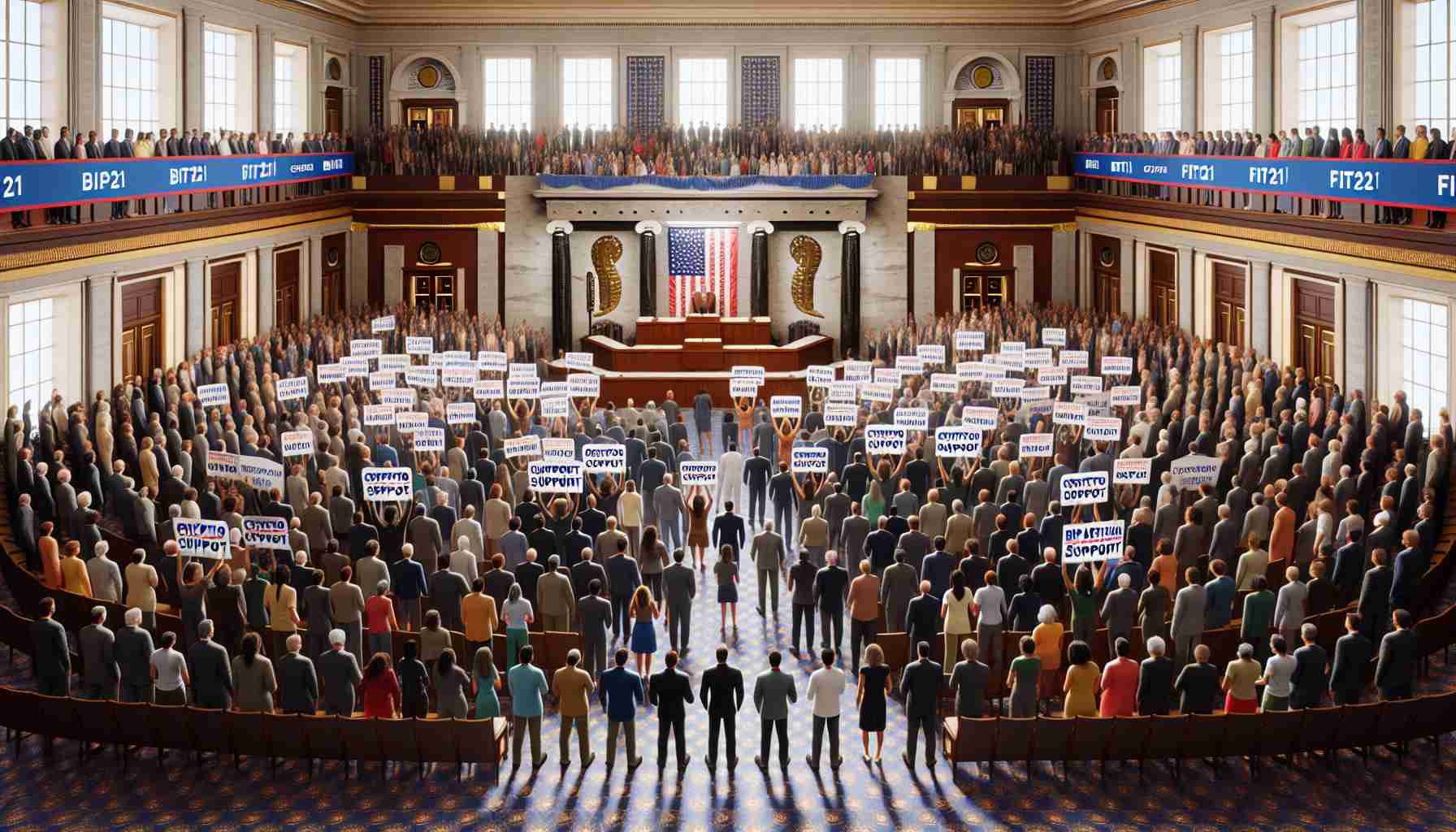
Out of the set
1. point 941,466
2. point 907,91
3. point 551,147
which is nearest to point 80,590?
point 941,466

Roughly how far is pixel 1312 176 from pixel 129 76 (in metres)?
22.3

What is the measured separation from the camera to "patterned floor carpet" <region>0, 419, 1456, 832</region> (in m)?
12.1

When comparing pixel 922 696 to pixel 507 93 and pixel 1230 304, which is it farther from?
pixel 507 93

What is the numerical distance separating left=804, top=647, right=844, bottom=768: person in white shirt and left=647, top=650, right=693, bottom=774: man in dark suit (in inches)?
42.9

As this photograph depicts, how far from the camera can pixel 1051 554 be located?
14.6 metres

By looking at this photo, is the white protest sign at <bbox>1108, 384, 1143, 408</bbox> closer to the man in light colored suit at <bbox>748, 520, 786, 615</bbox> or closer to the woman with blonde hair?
the man in light colored suit at <bbox>748, 520, 786, 615</bbox>

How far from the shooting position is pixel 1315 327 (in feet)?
93.7

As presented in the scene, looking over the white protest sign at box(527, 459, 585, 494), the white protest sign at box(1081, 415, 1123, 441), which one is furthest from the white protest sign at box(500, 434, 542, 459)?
the white protest sign at box(1081, 415, 1123, 441)

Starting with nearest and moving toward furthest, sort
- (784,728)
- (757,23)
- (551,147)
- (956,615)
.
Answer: (784,728), (956,615), (551,147), (757,23)

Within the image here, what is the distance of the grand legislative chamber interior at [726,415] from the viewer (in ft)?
42.6

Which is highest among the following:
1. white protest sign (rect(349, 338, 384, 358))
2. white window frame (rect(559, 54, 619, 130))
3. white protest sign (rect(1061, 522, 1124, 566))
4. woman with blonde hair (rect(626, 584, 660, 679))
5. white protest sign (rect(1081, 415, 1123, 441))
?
white window frame (rect(559, 54, 619, 130))

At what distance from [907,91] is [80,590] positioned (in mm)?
31758

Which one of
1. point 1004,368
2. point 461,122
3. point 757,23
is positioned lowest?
point 1004,368

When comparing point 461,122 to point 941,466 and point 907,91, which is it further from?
point 941,466
